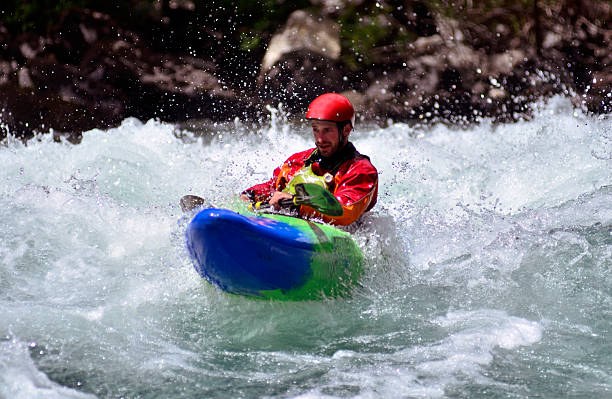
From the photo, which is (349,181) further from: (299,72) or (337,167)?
(299,72)

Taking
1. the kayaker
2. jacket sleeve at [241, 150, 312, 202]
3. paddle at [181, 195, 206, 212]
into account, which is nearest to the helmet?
the kayaker

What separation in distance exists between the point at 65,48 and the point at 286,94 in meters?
3.00

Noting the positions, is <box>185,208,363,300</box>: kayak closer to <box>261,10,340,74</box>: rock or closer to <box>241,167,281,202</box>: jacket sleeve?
<box>241,167,281,202</box>: jacket sleeve

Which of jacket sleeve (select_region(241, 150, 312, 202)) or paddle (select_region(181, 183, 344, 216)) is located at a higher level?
jacket sleeve (select_region(241, 150, 312, 202))

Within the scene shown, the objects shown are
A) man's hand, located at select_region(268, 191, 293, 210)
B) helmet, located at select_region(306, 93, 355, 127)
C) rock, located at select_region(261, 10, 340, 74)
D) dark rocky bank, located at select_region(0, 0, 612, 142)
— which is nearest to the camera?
man's hand, located at select_region(268, 191, 293, 210)

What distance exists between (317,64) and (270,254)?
5432 millimetres

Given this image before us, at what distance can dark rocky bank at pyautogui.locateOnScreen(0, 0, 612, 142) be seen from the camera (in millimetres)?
8352

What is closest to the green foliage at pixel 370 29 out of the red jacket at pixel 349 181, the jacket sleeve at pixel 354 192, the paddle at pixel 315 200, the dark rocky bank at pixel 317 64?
the dark rocky bank at pixel 317 64

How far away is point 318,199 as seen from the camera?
3.39m

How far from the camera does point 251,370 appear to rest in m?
3.05

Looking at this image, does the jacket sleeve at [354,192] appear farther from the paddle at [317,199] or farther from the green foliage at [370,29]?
the green foliage at [370,29]

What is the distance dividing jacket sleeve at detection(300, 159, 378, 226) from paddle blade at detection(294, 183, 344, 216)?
248 millimetres

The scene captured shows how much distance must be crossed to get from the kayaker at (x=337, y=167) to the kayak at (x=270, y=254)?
16cm

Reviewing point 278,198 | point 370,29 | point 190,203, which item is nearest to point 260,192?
point 190,203
